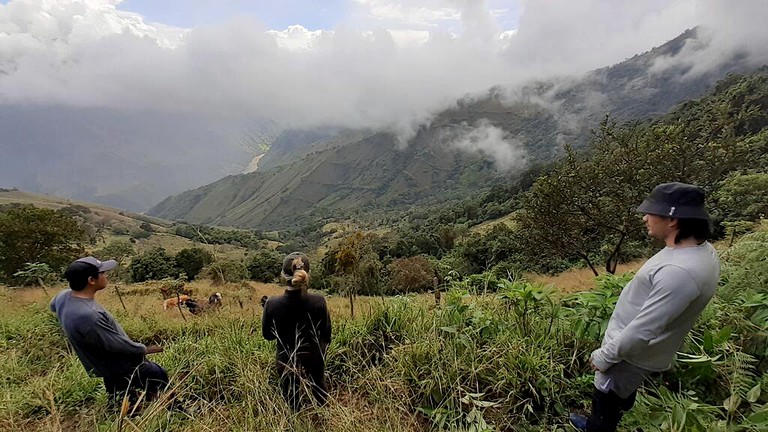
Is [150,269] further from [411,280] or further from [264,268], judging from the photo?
[411,280]

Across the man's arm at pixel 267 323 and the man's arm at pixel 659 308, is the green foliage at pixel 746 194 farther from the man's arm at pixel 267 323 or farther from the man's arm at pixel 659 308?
the man's arm at pixel 267 323

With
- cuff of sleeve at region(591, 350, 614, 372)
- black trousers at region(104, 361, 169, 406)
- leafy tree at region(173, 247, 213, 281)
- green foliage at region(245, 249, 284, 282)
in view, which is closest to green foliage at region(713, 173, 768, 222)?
cuff of sleeve at region(591, 350, 614, 372)

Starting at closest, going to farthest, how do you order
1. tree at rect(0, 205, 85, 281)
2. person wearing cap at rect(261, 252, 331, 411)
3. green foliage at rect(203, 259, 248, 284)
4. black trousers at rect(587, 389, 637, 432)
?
black trousers at rect(587, 389, 637, 432)
person wearing cap at rect(261, 252, 331, 411)
green foliage at rect(203, 259, 248, 284)
tree at rect(0, 205, 85, 281)

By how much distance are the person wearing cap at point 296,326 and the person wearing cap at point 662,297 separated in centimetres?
195

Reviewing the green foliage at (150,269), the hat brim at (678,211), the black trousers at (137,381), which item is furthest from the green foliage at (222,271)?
the green foliage at (150,269)

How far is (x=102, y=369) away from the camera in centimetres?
308

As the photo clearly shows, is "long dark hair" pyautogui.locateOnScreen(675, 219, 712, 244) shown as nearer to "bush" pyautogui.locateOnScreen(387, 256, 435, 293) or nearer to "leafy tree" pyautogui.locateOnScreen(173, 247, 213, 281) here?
"bush" pyautogui.locateOnScreen(387, 256, 435, 293)

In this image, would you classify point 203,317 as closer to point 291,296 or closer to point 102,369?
point 102,369

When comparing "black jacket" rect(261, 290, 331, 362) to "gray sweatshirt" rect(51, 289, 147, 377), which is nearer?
"gray sweatshirt" rect(51, 289, 147, 377)

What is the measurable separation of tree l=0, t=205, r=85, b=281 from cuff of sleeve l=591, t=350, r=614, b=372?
87.2ft

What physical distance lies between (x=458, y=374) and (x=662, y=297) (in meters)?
1.50

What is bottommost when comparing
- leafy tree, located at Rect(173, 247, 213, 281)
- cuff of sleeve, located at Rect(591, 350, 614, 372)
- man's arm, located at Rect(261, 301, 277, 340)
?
leafy tree, located at Rect(173, 247, 213, 281)

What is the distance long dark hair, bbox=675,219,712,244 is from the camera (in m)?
2.08

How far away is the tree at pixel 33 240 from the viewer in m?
21.9
